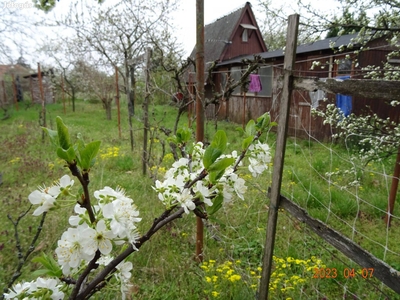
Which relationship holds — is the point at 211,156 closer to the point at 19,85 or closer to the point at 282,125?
the point at 282,125

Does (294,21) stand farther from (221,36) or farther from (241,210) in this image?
(221,36)

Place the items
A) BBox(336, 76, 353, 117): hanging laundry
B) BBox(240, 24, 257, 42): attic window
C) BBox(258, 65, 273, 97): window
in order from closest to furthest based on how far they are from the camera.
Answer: BBox(336, 76, 353, 117): hanging laundry, BBox(258, 65, 273, 97): window, BBox(240, 24, 257, 42): attic window

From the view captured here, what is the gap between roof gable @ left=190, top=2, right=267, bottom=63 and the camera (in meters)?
13.5

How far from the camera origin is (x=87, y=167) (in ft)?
2.14

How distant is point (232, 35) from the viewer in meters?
13.6

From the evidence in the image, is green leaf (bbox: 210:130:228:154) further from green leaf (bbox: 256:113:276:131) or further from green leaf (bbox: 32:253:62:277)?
green leaf (bbox: 32:253:62:277)

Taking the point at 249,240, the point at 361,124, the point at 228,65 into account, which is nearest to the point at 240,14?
the point at 228,65

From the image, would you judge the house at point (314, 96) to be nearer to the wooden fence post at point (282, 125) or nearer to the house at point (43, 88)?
the wooden fence post at point (282, 125)

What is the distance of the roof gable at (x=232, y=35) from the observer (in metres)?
13.5

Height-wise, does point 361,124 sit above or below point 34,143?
above

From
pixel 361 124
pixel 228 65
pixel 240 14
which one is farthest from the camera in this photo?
pixel 240 14

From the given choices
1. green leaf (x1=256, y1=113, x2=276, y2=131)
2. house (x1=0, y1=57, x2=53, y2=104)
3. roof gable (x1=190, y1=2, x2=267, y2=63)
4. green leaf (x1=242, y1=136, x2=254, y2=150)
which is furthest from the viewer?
house (x1=0, y1=57, x2=53, y2=104)

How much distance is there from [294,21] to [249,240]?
7.11 ft
